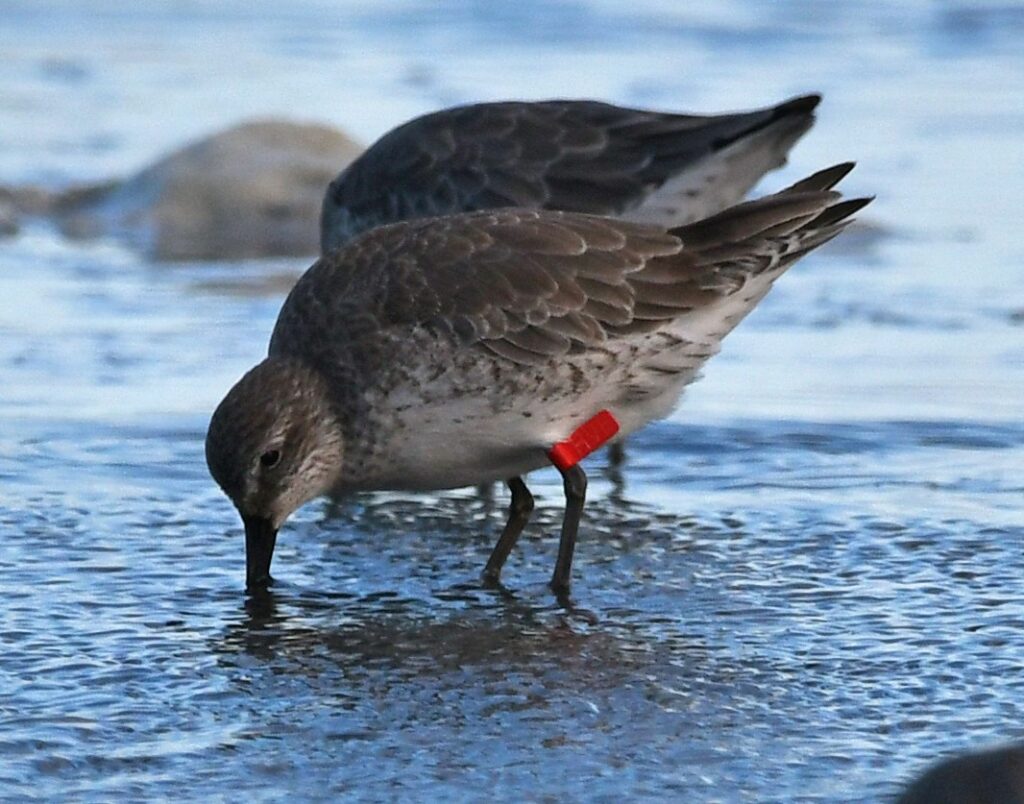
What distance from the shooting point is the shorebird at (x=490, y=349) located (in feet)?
20.1

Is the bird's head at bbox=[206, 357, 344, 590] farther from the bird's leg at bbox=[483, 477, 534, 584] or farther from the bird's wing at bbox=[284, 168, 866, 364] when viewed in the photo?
the bird's leg at bbox=[483, 477, 534, 584]

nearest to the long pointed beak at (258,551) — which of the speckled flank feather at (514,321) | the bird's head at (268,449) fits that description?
the bird's head at (268,449)

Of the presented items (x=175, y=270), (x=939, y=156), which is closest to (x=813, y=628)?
(x=175, y=270)

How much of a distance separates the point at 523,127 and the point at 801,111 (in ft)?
3.65

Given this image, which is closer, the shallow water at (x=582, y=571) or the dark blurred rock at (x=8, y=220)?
the shallow water at (x=582, y=571)

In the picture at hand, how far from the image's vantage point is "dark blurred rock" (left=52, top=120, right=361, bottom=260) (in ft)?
38.1

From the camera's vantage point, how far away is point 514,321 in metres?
6.21

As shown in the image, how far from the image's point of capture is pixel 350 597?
6105mm

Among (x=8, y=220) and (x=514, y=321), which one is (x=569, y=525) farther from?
(x=8, y=220)

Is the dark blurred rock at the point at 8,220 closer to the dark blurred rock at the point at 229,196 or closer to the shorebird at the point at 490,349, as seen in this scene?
the dark blurred rock at the point at 229,196

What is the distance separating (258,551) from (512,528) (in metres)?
0.78

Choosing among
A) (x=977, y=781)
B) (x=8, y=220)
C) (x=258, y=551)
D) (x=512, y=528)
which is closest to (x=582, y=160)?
(x=512, y=528)

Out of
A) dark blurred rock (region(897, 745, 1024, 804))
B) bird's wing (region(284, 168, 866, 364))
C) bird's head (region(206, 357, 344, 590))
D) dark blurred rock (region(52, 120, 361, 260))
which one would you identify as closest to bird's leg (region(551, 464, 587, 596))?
bird's wing (region(284, 168, 866, 364))

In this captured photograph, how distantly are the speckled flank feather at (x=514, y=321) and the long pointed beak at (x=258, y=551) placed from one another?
11.3 inches
